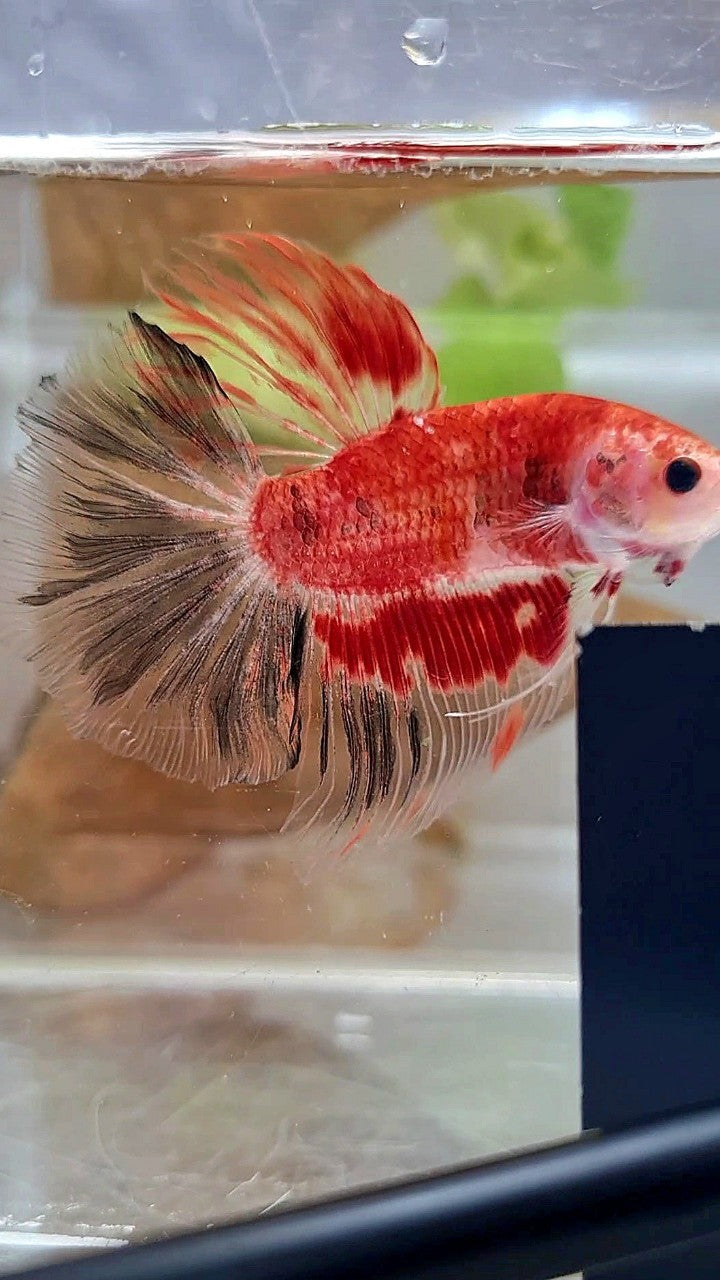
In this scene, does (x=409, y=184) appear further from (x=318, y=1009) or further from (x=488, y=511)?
(x=318, y=1009)

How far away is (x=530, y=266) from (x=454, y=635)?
289 mm

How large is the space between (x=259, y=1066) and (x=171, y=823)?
0.20 m

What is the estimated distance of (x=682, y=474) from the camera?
0.53m

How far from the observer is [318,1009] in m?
0.72

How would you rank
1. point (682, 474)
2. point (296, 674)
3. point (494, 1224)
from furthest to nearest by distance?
point (296, 674)
point (682, 474)
point (494, 1224)

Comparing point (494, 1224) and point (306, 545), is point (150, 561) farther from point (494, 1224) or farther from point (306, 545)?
point (494, 1224)

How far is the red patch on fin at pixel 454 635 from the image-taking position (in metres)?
0.60

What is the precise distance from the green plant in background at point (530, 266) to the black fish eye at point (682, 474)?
0.16m

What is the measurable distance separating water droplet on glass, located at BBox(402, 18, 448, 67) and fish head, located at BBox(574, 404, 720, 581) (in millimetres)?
370

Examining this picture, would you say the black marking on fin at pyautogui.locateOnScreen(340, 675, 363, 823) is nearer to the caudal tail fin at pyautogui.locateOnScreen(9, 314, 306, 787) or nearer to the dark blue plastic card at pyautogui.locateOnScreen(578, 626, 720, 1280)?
the caudal tail fin at pyautogui.locateOnScreen(9, 314, 306, 787)

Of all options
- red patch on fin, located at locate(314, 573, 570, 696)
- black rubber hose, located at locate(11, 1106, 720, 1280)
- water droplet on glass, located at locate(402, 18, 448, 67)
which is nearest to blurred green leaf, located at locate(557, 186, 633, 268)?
water droplet on glass, located at locate(402, 18, 448, 67)

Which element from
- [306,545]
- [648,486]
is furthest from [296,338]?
[648,486]

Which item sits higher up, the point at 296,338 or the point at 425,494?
the point at 296,338

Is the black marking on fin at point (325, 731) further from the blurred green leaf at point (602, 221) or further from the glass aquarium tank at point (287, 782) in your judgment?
the blurred green leaf at point (602, 221)
